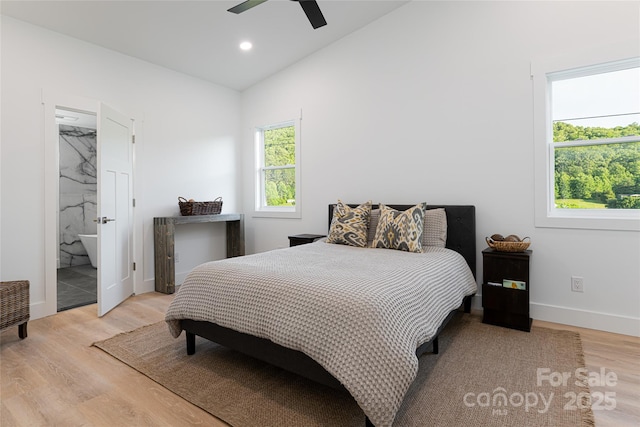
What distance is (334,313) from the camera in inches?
60.4

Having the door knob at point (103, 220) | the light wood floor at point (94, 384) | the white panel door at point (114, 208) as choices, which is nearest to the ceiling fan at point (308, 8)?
the white panel door at point (114, 208)

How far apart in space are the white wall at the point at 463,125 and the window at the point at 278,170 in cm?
23

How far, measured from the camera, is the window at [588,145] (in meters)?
2.66

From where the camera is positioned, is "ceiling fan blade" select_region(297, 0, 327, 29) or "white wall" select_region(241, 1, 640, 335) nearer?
"ceiling fan blade" select_region(297, 0, 327, 29)

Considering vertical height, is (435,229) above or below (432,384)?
above

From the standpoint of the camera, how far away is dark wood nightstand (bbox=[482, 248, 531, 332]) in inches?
105

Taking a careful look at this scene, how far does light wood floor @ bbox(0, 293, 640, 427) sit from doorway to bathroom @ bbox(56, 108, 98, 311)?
10.1ft

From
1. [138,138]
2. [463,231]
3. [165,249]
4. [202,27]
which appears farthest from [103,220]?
[463,231]

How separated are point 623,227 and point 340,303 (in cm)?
253

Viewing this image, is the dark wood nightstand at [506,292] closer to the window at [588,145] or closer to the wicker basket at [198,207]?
the window at [588,145]

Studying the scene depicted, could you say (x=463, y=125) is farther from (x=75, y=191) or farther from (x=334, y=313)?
(x=75, y=191)

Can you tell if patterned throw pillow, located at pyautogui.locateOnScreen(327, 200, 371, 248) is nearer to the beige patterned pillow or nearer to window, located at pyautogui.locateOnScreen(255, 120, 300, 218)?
the beige patterned pillow

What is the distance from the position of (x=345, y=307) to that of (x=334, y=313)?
2.4 inches

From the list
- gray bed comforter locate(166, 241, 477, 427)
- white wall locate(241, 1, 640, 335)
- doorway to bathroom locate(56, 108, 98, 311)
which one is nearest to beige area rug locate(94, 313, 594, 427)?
gray bed comforter locate(166, 241, 477, 427)
